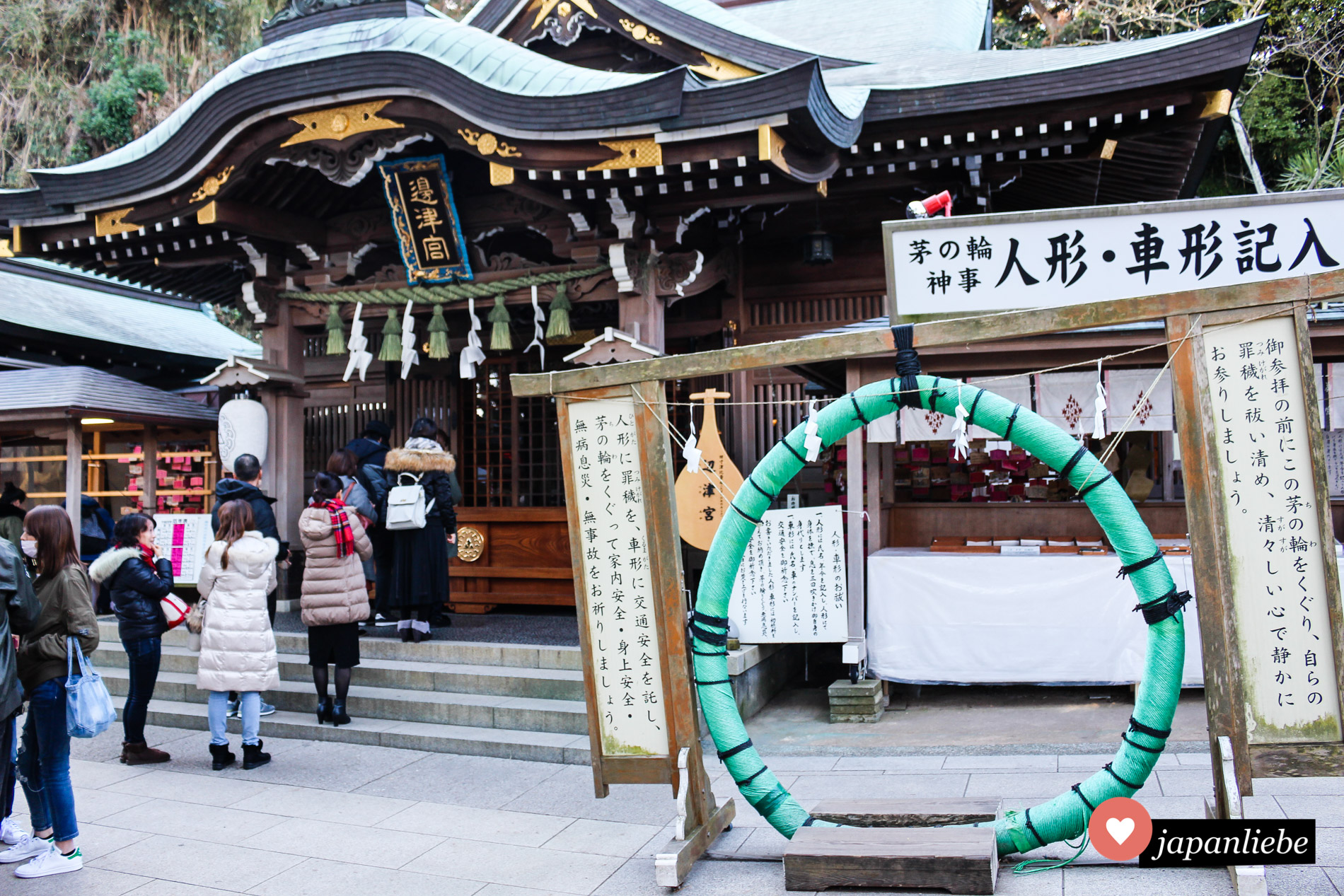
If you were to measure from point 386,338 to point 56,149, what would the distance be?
1762 cm

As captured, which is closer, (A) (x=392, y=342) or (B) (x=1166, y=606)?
(B) (x=1166, y=606)

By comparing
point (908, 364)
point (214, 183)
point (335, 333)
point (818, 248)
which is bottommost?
point (908, 364)

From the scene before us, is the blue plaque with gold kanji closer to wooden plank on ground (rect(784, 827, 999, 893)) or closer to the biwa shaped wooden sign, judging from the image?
the biwa shaped wooden sign


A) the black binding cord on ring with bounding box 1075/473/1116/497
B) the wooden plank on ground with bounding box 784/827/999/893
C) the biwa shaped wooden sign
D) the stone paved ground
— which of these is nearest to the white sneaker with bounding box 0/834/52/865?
the stone paved ground

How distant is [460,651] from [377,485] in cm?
166

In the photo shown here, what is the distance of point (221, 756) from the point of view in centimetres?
691

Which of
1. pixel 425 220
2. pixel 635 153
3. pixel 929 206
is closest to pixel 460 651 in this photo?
pixel 425 220

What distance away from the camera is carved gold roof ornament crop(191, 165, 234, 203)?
9.19m

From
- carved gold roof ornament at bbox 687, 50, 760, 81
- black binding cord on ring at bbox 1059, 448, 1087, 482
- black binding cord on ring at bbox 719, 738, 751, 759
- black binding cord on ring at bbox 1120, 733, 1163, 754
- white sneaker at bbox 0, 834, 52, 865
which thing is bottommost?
white sneaker at bbox 0, 834, 52, 865

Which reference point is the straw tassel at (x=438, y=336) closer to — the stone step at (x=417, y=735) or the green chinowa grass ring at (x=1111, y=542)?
the stone step at (x=417, y=735)

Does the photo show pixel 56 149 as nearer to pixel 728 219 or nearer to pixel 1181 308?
pixel 728 219

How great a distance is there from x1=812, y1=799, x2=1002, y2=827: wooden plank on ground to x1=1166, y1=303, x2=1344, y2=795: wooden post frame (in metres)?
1.04

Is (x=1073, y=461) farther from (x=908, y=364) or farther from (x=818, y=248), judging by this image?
(x=818, y=248)
